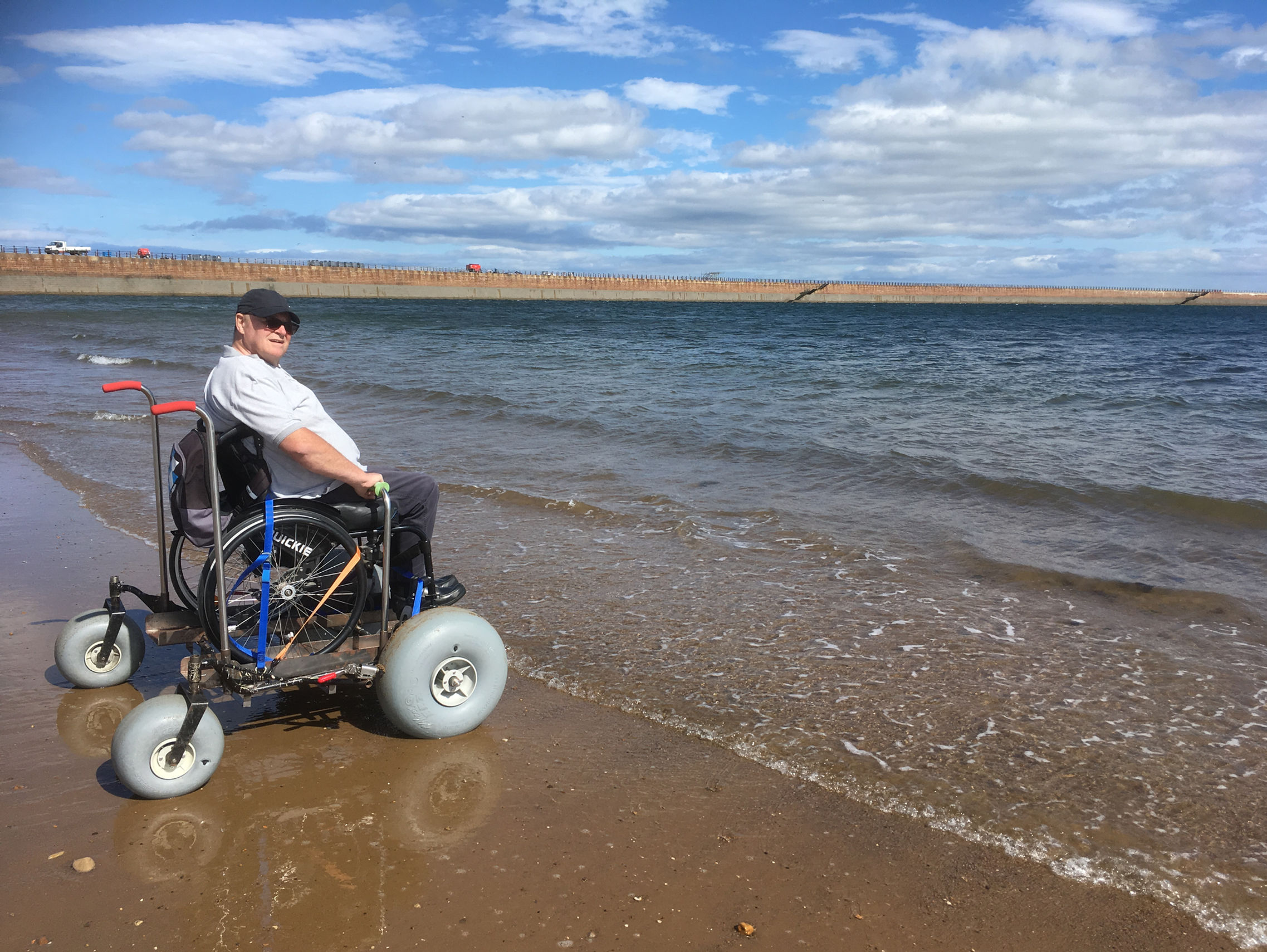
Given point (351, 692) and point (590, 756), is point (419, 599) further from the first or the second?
point (590, 756)

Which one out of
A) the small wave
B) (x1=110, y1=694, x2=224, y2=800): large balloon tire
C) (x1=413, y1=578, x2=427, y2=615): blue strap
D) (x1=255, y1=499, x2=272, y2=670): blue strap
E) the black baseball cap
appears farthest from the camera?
the small wave

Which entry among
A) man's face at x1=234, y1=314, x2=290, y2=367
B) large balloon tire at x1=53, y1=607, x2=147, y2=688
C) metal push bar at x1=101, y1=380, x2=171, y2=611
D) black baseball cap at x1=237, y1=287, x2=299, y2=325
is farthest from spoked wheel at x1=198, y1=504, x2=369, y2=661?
large balloon tire at x1=53, y1=607, x2=147, y2=688

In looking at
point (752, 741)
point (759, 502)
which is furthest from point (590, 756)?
point (759, 502)

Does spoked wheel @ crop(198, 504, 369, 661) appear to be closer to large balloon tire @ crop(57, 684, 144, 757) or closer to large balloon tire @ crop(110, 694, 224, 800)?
large balloon tire @ crop(110, 694, 224, 800)

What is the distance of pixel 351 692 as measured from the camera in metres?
3.96

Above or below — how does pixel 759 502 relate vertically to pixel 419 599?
below

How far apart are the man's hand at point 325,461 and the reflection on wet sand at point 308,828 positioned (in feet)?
3.32

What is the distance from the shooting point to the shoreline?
69.1 meters

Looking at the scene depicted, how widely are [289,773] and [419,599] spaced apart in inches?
31.5

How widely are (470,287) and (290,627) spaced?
96.0m

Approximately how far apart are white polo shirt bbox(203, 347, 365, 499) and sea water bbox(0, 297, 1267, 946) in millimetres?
1474

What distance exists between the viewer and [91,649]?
384cm

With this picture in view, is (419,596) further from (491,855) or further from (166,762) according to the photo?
(491,855)

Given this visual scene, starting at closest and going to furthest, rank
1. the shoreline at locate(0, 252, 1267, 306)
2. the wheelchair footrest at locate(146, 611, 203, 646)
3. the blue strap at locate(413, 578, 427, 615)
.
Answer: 1. the wheelchair footrest at locate(146, 611, 203, 646)
2. the blue strap at locate(413, 578, 427, 615)
3. the shoreline at locate(0, 252, 1267, 306)
